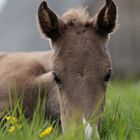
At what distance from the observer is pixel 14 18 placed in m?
26.8

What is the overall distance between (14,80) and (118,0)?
1715 centimetres

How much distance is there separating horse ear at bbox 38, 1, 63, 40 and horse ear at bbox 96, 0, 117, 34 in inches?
14.8

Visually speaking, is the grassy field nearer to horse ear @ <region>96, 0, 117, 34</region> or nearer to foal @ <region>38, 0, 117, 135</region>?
foal @ <region>38, 0, 117, 135</region>

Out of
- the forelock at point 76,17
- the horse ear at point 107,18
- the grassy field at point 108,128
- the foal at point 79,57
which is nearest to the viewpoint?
the grassy field at point 108,128

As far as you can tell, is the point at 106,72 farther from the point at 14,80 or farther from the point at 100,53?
the point at 14,80

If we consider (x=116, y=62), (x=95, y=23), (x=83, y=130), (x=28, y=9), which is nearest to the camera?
(x=83, y=130)

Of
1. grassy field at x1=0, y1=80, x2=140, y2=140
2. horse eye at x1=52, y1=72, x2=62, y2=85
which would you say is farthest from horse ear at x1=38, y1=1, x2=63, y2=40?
grassy field at x1=0, y1=80, x2=140, y2=140

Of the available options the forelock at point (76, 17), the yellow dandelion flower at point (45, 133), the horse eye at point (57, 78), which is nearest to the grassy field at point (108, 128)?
the yellow dandelion flower at point (45, 133)

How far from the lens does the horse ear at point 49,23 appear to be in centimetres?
734

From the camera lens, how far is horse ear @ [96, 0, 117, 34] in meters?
7.30

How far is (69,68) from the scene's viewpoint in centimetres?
684

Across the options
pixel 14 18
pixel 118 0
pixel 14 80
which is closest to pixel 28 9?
pixel 14 18

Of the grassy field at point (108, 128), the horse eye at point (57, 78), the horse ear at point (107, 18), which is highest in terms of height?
the horse ear at point (107, 18)

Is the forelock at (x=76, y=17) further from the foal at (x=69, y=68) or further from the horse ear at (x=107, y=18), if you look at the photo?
the horse ear at (x=107, y=18)
